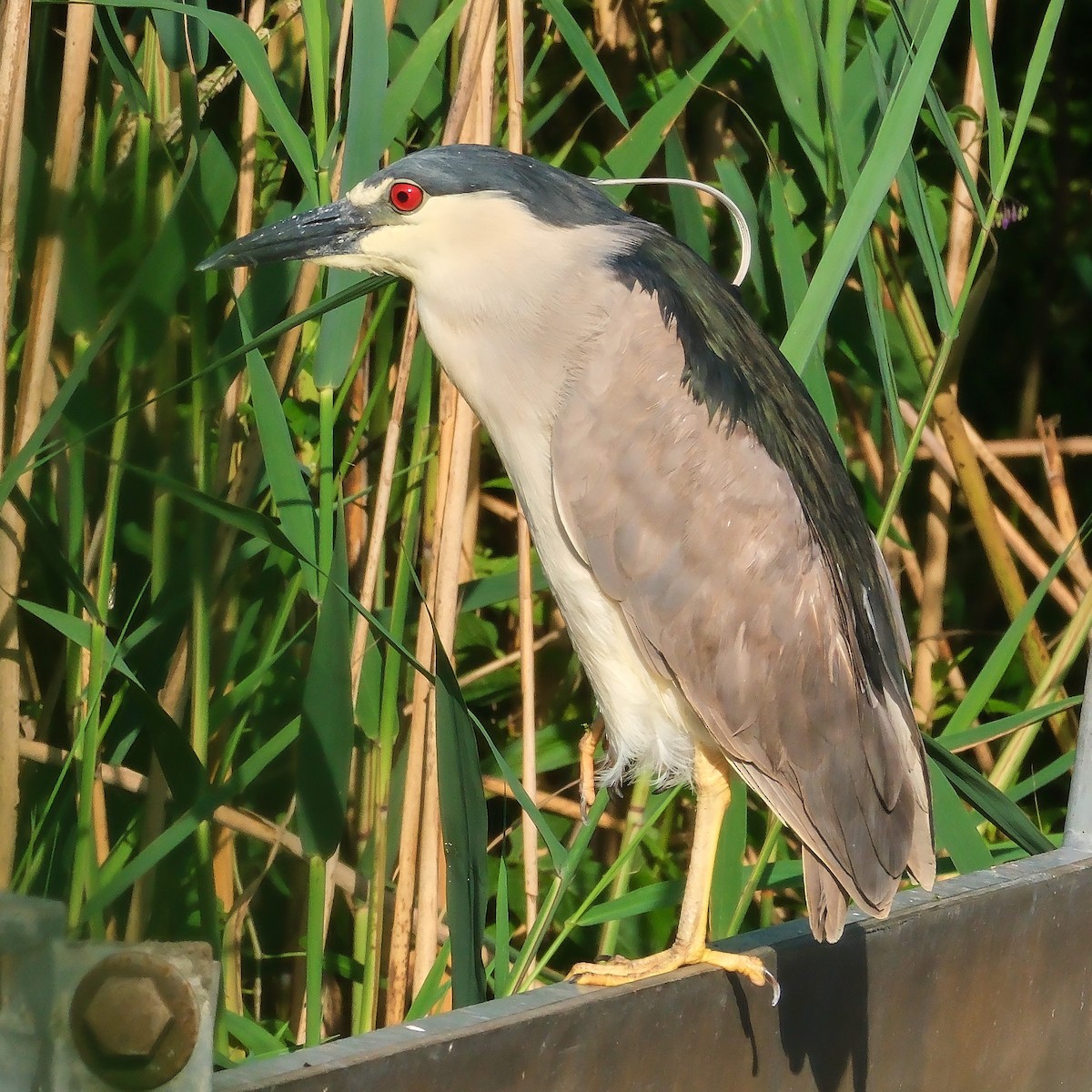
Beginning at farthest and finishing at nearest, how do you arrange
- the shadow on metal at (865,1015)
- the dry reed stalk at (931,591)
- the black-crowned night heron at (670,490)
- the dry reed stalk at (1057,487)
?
the dry reed stalk at (1057,487)
the dry reed stalk at (931,591)
the black-crowned night heron at (670,490)
the shadow on metal at (865,1015)

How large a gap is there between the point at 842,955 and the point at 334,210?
863 millimetres

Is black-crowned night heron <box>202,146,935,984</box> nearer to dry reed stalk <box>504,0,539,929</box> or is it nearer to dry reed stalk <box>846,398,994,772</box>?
dry reed stalk <box>504,0,539,929</box>

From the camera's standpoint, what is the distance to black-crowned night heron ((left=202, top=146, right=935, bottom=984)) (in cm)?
151

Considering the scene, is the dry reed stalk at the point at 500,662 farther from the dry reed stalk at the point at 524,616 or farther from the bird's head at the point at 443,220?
the bird's head at the point at 443,220

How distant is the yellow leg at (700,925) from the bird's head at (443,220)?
1.94 ft

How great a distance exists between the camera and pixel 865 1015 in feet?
4.05

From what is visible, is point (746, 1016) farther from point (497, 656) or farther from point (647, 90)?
point (647, 90)

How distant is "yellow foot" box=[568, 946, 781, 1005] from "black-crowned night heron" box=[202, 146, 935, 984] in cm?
13

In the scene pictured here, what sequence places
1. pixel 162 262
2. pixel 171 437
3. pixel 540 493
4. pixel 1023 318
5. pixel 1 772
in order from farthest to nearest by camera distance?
pixel 1023 318
pixel 540 493
pixel 171 437
pixel 162 262
pixel 1 772

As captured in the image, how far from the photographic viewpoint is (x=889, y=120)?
133cm

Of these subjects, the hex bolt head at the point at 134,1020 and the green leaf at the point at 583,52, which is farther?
the green leaf at the point at 583,52

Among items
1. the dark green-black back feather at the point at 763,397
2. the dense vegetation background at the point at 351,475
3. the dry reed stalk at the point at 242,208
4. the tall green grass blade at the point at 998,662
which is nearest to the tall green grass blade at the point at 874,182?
the dense vegetation background at the point at 351,475

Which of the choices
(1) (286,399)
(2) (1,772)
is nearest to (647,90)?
(1) (286,399)

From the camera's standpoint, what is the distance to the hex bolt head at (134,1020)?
61 cm
